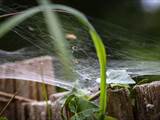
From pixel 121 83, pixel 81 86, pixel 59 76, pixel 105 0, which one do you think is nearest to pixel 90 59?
pixel 59 76

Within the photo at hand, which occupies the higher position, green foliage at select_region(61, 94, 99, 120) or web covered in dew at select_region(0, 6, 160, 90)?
web covered in dew at select_region(0, 6, 160, 90)

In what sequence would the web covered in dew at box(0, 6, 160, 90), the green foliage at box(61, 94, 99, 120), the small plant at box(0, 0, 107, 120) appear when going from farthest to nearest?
the web covered in dew at box(0, 6, 160, 90) → the green foliage at box(61, 94, 99, 120) → the small plant at box(0, 0, 107, 120)

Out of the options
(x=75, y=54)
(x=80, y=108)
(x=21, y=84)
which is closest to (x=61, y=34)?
(x=80, y=108)

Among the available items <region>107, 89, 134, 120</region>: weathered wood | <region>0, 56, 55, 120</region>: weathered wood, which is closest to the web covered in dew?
<region>0, 56, 55, 120</region>: weathered wood

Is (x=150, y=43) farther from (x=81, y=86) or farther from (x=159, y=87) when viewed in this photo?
(x=159, y=87)

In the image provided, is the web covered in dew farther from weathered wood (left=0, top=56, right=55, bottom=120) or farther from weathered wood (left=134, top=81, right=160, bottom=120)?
weathered wood (left=134, top=81, right=160, bottom=120)

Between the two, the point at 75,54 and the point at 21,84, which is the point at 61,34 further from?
the point at 21,84
